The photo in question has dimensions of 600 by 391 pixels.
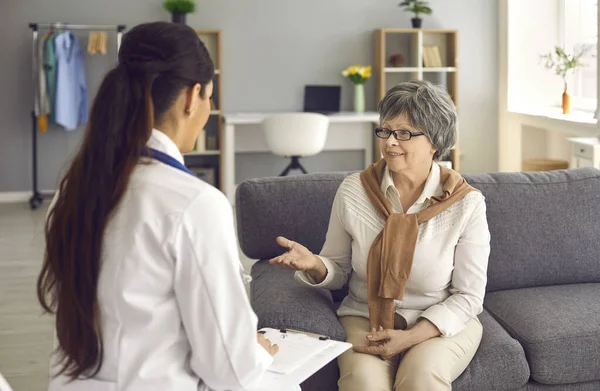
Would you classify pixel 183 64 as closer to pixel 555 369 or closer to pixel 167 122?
pixel 167 122

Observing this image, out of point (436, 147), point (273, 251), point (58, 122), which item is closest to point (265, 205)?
point (273, 251)

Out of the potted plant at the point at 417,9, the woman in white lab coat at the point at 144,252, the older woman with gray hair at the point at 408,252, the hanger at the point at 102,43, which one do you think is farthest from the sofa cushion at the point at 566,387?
the hanger at the point at 102,43

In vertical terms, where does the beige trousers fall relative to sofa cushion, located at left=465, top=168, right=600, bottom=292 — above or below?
below

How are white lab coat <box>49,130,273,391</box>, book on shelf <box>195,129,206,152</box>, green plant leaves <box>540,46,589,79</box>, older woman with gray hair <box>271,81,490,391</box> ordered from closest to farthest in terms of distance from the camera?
white lab coat <box>49,130,273,391</box> → older woman with gray hair <box>271,81,490,391</box> → green plant leaves <box>540,46,589,79</box> → book on shelf <box>195,129,206,152</box>

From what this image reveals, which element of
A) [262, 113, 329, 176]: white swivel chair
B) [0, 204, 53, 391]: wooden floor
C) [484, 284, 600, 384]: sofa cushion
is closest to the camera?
[484, 284, 600, 384]: sofa cushion

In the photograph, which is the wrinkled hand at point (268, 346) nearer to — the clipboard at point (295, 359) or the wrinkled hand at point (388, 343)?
the clipboard at point (295, 359)

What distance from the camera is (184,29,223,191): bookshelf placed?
24.2 feet

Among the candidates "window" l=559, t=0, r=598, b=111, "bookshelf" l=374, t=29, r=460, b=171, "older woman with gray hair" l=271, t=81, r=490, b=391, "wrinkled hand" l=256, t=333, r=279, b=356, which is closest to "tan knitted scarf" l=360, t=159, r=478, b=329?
"older woman with gray hair" l=271, t=81, r=490, b=391

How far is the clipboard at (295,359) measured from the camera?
1.55 meters

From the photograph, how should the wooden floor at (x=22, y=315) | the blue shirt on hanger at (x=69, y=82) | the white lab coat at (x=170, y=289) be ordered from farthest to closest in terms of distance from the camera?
the blue shirt on hanger at (x=69, y=82) < the wooden floor at (x=22, y=315) < the white lab coat at (x=170, y=289)

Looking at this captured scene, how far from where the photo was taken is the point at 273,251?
2711 mm

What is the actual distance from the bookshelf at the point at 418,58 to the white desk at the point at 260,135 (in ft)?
0.73

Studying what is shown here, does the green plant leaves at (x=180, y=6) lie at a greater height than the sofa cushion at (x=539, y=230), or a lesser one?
greater

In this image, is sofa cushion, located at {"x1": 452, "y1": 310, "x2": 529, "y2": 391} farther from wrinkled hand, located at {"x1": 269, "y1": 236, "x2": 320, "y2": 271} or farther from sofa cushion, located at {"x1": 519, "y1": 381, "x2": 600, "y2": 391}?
wrinkled hand, located at {"x1": 269, "y1": 236, "x2": 320, "y2": 271}
